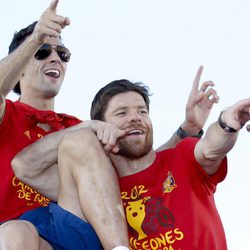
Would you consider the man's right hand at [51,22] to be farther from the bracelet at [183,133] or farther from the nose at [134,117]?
the bracelet at [183,133]

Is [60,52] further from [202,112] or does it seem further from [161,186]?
[161,186]

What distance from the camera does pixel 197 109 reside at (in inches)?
184

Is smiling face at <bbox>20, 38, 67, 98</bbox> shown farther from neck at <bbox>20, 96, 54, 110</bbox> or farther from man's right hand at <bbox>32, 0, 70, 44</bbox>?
man's right hand at <bbox>32, 0, 70, 44</bbox>

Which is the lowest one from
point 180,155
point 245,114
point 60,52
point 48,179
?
point 48,179

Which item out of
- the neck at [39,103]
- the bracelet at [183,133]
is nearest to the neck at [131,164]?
the bracelet at [183,133]

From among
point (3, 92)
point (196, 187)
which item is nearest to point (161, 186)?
point (196, 187)

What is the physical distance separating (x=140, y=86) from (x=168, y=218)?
4.13ft

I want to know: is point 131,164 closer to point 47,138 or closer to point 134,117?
point 134,117

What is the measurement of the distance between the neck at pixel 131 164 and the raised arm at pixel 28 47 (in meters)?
0.98

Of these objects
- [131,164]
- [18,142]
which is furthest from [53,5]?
[18,142]

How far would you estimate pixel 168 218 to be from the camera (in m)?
3.80

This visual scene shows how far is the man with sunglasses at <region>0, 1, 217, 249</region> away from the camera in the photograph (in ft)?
11.0

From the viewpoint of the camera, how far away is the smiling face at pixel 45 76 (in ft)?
17.4

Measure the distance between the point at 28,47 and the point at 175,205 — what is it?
153cm
